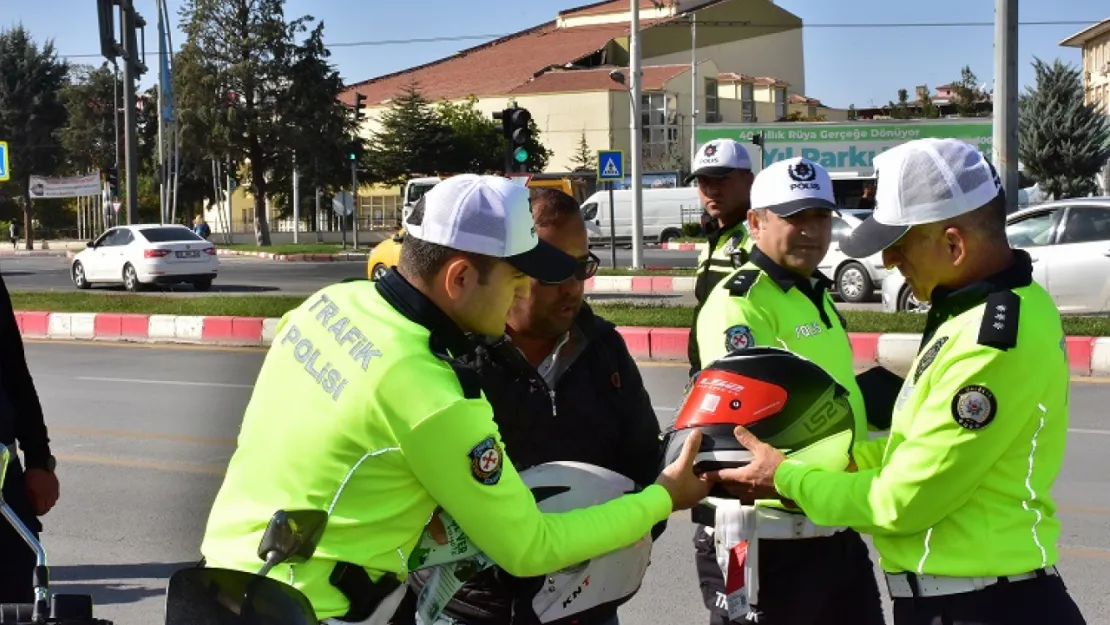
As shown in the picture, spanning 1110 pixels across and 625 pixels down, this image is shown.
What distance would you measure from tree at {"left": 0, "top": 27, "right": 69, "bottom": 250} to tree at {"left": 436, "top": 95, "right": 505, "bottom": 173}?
17.5 m

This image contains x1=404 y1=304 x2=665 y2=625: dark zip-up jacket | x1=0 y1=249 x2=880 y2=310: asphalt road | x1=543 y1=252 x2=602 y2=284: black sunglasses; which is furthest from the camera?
x1=0 y1=249 x2=880 y2=310: asphalt road

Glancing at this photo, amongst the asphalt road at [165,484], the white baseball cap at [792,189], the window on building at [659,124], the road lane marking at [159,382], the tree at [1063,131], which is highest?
the window on building at [659,124]

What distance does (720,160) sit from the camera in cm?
483

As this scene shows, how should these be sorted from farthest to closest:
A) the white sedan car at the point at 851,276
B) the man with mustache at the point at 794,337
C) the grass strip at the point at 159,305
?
the white sedan car at the point at 851,276, the grass strip at the point at 159,305, the man with mustache at the point at 794,337

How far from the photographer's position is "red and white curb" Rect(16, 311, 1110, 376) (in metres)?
11.9

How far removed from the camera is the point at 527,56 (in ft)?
272

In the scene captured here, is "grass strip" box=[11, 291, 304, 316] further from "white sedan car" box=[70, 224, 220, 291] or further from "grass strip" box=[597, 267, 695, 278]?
"grass strip" box=[597, 267, 695, 278]

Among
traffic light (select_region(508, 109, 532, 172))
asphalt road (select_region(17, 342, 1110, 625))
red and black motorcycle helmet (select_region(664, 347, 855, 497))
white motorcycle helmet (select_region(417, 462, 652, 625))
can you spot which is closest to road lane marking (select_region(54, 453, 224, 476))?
asphalt road (select_region(17, 342, 1110, 625))

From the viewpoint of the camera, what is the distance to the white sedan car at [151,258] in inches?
1019

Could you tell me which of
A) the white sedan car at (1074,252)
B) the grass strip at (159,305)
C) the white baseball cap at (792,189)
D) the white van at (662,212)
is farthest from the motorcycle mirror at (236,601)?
the white van at (662,212)

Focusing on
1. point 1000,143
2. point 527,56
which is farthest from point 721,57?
point 1000,143

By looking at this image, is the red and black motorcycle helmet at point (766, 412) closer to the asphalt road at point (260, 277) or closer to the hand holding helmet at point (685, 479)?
the hand holding helmet at point (685, 479)

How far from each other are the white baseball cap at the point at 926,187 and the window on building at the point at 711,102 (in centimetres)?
7308

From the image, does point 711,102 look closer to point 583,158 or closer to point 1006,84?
point 583,158
